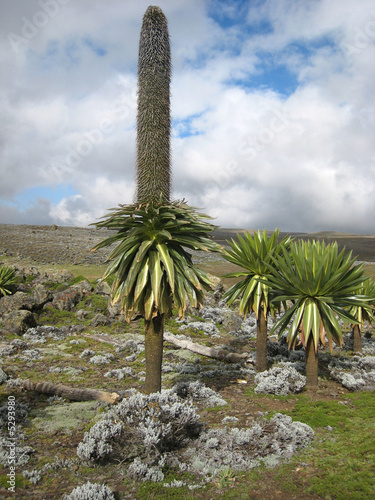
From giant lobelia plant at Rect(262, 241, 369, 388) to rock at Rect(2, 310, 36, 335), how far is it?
11.1 meters

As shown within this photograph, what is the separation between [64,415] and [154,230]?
462cm

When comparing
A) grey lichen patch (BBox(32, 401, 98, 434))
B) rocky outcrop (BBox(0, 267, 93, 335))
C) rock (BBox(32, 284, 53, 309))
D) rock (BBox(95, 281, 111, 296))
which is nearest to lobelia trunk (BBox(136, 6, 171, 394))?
grey lichen patch (BBox(32, 401, 98, 434))

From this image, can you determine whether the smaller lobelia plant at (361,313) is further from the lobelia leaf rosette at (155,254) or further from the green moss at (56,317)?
the green moss at (56,317)

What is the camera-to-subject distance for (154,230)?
7.23 metres

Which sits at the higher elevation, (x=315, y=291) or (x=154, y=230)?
(x=154, y=230)

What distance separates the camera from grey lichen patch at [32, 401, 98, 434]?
746 centimetres

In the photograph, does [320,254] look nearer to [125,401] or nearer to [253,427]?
[253,427]

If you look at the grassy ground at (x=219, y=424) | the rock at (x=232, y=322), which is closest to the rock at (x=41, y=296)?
the grassy ground at (x=219, y=424)

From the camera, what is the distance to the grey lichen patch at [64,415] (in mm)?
7461

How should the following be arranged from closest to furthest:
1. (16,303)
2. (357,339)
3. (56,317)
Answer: (357,339) → (16,303) → (56,317)

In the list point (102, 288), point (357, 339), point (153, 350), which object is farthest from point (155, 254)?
point (102, 288)

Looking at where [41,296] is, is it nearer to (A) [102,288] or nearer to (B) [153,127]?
(A) [102,288]

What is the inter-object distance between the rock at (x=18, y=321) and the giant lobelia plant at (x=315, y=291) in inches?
437

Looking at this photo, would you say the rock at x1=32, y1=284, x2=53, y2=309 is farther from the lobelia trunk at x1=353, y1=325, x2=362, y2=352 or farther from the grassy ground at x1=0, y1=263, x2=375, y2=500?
the lobelia trunk at x1=353, y1=325, x2=362, y2=352
